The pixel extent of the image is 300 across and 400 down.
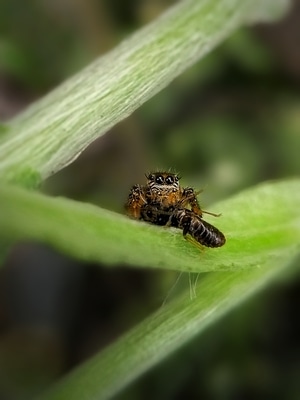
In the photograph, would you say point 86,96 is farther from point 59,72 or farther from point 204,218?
point 59,72

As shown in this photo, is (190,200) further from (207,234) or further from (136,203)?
(207,234)

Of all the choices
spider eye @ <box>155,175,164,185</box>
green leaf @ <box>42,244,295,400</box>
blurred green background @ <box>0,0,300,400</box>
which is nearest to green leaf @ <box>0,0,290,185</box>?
spider eye @ <box>155,175,164,185</box>

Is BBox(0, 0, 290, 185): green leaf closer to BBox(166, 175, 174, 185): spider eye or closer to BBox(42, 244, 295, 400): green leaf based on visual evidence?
BBox(166, 175, 174, 185): spider eye

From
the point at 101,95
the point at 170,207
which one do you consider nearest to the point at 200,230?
the point at 170,207

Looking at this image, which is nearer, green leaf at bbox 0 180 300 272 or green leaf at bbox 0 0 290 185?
green leaf at bbox 0 180 300 272

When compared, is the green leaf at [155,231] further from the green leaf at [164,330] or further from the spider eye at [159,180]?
the spider eye at [159,180]

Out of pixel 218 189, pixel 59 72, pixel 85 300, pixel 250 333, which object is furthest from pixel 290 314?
pixel 59 72

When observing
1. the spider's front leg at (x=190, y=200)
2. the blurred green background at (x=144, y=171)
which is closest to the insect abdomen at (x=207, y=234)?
the spider's front leg at (x=190, y=200)
